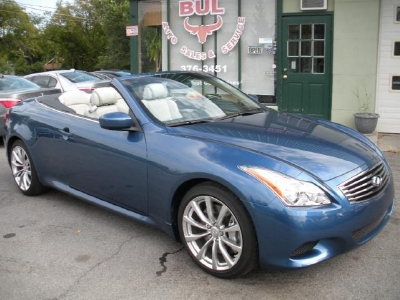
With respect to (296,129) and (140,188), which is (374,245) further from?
(140,188)

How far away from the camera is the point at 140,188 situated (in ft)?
12.5

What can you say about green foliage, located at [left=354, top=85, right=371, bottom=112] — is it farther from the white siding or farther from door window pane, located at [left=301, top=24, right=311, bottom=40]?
door window pane, located at [left=301, top=24, right=311, bottom=40]

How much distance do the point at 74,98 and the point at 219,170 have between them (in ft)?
8.51

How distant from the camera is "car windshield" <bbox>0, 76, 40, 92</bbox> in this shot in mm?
9326

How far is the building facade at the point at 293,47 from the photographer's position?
885cm

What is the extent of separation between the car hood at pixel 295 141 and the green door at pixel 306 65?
17.9 ft

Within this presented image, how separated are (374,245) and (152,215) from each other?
6.05 feet

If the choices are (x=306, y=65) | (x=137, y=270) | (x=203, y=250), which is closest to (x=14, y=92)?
(x=306, y=65)

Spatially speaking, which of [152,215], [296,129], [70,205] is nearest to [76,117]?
[70,205]

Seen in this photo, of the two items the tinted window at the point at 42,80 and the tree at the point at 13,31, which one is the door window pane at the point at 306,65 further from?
the tree at the point at 13,31

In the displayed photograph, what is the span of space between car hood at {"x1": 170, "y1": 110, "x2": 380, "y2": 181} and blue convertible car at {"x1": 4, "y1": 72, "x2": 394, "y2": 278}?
0.01m

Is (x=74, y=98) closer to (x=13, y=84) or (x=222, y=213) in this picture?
(x=222, y=213)

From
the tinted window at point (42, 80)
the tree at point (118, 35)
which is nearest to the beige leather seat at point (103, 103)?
the tinted window at point (42, 80)

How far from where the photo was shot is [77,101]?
16.8 feet
